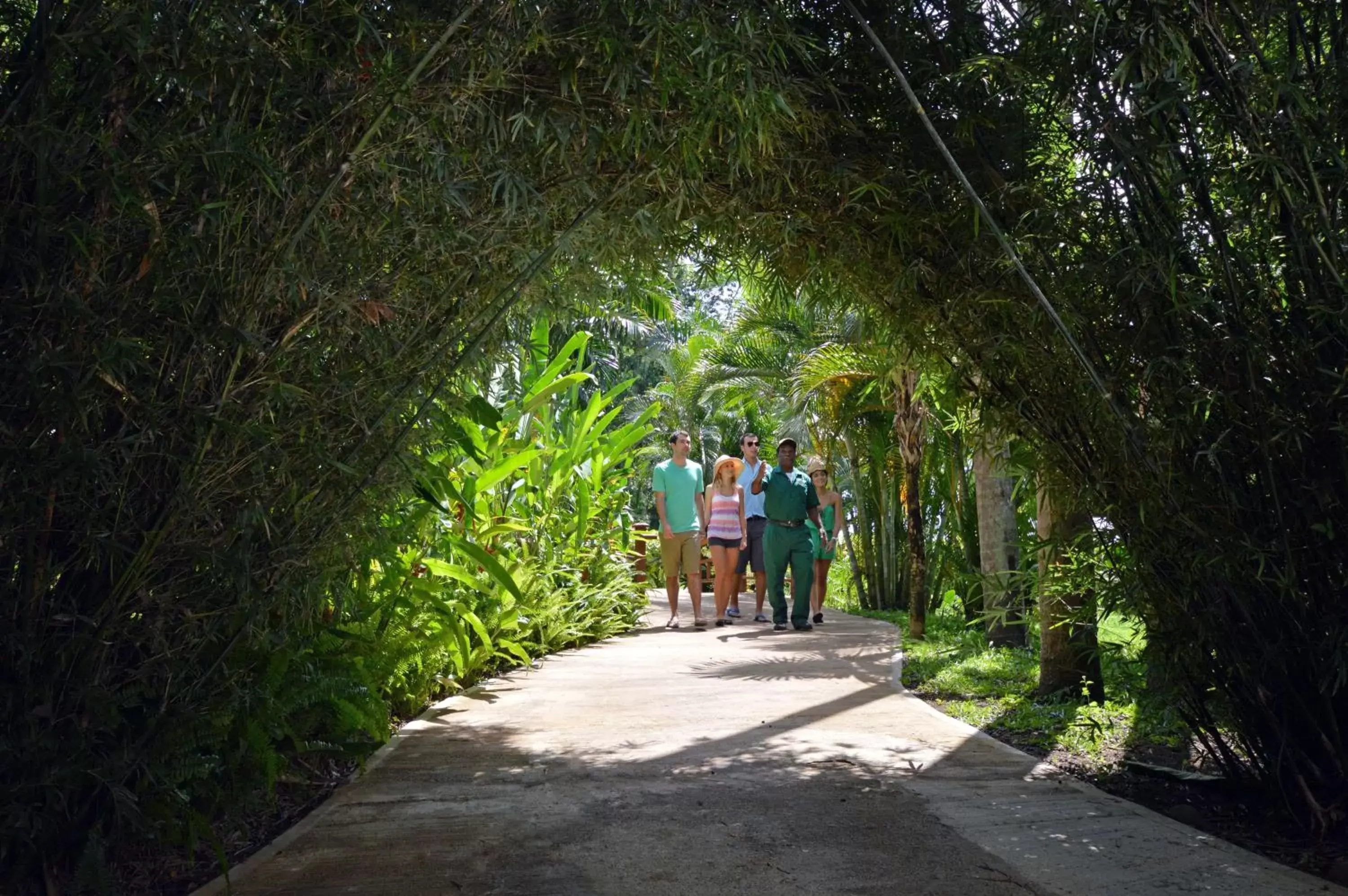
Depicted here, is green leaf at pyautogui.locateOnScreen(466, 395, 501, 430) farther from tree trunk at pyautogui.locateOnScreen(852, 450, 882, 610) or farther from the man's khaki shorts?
tree trunk at pyautogui.locateOnScreen(852, 450, 882, 610)

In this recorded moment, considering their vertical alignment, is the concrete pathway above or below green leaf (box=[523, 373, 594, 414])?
below

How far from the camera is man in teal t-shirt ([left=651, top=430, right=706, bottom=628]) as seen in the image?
1136 centimetres

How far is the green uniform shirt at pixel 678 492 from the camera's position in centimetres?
1137

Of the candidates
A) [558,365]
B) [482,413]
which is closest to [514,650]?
[558,365]

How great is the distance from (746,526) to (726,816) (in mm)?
8559

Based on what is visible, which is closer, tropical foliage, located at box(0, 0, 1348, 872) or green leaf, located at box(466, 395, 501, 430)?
tropical foliage, located at box(0, 0, 1348, 872)

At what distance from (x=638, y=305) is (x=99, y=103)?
3349 millimetres

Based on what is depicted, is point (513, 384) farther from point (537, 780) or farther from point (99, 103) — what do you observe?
point (99, 103)

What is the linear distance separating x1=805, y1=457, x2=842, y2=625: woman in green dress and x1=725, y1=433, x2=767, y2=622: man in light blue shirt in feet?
1.72

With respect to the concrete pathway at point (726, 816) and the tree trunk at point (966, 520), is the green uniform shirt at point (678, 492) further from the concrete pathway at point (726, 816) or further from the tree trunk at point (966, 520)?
the concrete pathway at point (726, 816)

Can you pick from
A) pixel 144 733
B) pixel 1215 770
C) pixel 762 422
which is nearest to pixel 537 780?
pixel 144 733

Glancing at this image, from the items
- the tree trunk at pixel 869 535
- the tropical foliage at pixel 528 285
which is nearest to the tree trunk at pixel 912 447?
the tree trunk at pixel 869 535

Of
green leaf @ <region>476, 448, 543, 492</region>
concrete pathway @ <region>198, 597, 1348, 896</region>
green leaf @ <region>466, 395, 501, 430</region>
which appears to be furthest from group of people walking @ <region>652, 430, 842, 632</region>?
green leaf @ <region>466, 395, 501, 430</region>

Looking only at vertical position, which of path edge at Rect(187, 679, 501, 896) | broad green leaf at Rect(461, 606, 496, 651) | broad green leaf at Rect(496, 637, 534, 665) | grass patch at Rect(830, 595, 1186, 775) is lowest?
path edge at Rect(187, 679, 501, 896)
